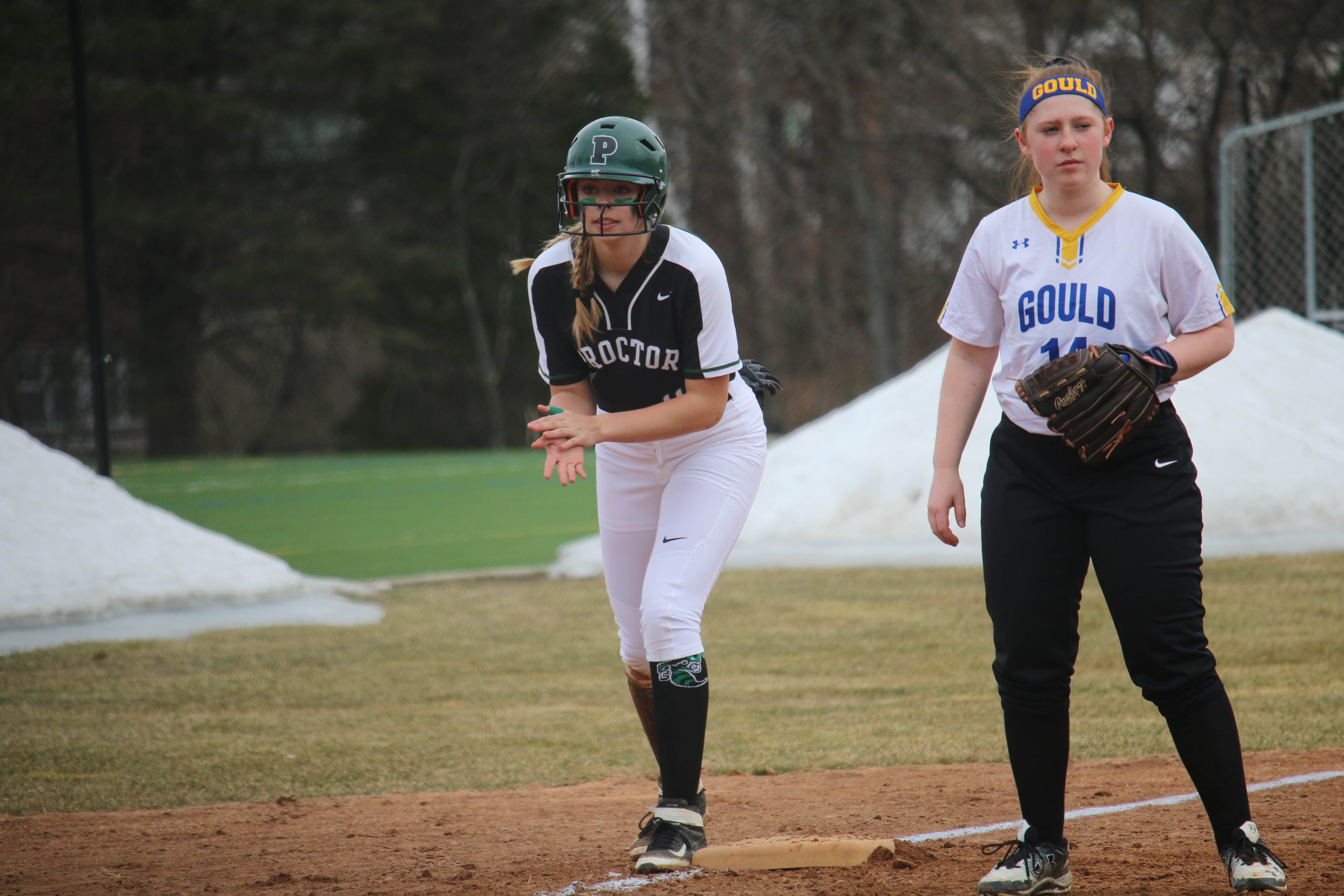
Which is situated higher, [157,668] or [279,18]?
[279,18]

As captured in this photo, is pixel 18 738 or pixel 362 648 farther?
pixel 362 648

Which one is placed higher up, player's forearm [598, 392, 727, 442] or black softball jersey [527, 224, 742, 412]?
black softball jersey [527, 224, 742, 412]

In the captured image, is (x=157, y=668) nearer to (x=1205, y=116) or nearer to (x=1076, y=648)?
(x=1076, y=648)

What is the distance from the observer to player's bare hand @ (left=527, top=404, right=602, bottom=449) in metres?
3.65

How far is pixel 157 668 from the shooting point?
7.71 m

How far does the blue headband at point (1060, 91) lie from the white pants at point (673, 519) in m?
1.23

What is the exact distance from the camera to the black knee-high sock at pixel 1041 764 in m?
3.32

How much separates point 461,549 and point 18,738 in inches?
303

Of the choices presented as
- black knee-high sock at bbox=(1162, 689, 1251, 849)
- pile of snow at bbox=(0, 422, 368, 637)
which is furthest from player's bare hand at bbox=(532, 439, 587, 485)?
pile of snow at bbox=(0, 422, 368, 637)

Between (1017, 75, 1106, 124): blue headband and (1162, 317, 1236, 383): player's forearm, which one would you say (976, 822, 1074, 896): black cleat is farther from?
(1017, 75, 1106, 124): blue headband

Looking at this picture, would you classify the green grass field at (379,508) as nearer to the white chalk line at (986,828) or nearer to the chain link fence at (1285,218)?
the chain link fence at (1285,218)

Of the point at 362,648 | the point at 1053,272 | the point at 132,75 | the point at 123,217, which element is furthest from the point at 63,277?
the point at 1053,272

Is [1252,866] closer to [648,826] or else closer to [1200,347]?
[1200,347]

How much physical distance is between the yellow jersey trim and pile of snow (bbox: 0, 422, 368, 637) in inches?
279
